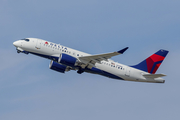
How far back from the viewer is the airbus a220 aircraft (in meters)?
51.9

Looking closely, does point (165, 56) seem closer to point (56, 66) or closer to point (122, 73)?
point (122, 73)

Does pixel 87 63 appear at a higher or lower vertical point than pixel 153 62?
lower

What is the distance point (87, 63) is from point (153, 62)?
14.2 m

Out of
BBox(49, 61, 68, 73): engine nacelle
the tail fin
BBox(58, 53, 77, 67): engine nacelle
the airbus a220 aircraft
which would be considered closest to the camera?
BBox(58, 53, 77, 67): engine nacelle

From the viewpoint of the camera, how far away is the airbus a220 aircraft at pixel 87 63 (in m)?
51.9

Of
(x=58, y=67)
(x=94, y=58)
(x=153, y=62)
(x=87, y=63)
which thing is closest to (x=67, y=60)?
(x=87, y=63)

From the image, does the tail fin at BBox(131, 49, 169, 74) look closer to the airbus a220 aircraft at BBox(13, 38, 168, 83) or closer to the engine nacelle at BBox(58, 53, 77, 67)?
the airbus a220 aircraft at BBox(13, 38, 168, 83)

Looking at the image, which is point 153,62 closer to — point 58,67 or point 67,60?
point 67,60

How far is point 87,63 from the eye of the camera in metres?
53.2

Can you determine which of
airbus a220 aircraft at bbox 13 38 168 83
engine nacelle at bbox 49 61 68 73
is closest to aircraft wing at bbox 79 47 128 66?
airbus a220 aircraft at bbox 13 38 168 83

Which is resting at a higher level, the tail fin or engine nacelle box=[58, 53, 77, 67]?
the tail fin

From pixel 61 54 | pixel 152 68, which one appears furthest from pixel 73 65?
pixel 152 68

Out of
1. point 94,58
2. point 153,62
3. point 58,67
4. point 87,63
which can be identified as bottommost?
point 58,67

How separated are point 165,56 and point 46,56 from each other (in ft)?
78.7
